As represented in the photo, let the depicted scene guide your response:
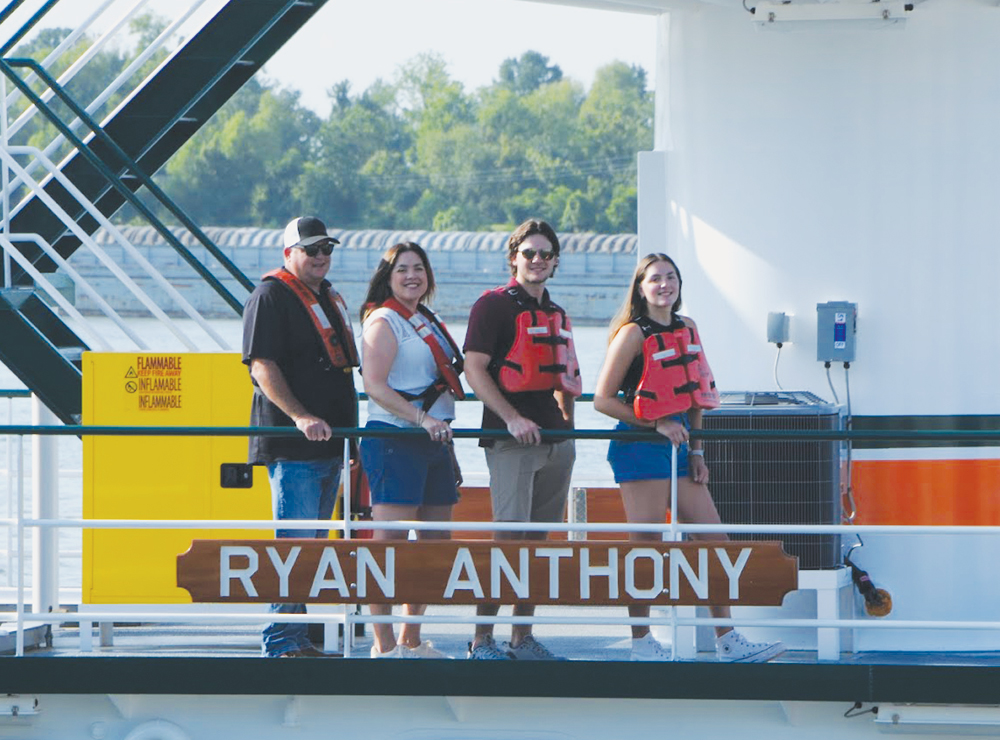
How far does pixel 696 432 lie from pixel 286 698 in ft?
5.50

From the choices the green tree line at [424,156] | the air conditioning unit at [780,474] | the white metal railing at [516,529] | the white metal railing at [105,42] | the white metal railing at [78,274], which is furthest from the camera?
the green tree line at [424,156]

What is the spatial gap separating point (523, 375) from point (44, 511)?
2.54 metres

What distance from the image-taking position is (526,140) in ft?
219

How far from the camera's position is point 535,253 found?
5.46 metres

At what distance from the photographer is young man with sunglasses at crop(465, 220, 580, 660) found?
546 centimetres

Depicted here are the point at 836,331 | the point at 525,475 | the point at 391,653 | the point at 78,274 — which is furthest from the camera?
the point at 78,274

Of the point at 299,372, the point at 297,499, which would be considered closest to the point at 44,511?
the point at 297,499

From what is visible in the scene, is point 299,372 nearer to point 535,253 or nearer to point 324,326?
point 324,326

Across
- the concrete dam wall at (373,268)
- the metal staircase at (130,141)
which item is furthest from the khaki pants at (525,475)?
the concrete dam wall at (373,268)

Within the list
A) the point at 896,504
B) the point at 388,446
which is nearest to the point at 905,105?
the point at 896,504

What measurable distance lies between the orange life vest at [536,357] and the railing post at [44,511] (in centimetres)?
217

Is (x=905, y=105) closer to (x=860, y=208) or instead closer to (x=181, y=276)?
(x=860, y=208)

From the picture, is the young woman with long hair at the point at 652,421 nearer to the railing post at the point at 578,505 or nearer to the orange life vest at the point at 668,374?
the orange life vest at the point at 668,374

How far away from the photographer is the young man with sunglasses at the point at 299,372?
215 inches
